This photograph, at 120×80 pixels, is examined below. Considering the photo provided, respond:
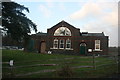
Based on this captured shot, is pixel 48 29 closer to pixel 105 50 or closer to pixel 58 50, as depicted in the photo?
pixel 58 50

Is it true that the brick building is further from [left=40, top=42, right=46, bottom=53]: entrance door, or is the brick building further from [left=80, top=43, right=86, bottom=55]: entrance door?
[left=40, top=42, right=46, bottom=53]: entrance door

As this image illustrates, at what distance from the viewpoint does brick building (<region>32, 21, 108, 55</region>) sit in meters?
35.2

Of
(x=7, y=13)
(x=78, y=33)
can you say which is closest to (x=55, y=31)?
(x=78, y=33)

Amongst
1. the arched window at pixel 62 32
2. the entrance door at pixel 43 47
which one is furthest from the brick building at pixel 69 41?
the entrance door at pixel 43 47

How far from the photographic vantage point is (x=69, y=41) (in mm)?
36250

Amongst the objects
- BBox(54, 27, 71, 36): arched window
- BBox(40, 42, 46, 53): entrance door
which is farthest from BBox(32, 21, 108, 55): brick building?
BBox(40, 42, 46, 53): entrance door

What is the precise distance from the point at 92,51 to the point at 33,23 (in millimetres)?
18623

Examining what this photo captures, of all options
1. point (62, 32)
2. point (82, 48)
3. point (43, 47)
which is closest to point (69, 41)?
point (62, 32)

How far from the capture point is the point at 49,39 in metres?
36.8

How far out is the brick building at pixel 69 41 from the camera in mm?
35250

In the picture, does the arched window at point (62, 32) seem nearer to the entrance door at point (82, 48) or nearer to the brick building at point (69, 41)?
the brick building at point (69, 41)

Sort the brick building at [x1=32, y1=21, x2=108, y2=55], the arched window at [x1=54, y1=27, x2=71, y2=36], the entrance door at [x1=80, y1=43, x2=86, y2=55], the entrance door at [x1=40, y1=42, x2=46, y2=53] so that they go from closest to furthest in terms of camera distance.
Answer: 1. the brick building at [x1=32, y1=21, x2=108, y2=55]
2. the entrance door at [x1=80, y1=43, x2=86, y2=55]
3. the arched window at [x1=54, y1=27, x2=71, y2=36]
4. the entrance door at [x1=40, y1=42, x2=46, y2=53]

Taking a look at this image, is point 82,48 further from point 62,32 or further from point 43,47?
point 43,47

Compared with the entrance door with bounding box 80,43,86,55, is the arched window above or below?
above
